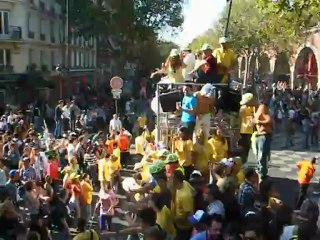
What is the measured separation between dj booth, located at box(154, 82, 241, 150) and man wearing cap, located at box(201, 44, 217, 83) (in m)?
0.19

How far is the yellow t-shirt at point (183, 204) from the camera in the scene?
273 inches

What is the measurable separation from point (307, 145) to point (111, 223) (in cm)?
1249

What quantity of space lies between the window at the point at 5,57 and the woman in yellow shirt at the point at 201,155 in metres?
30.2

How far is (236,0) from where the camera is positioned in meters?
47.0

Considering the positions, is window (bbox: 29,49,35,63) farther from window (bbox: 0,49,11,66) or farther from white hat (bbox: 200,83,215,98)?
white hat (bbox: 200,83,215,98)

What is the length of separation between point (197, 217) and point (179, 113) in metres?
5.61

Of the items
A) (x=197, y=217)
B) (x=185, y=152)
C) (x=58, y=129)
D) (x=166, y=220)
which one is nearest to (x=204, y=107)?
(x=185, y=152)

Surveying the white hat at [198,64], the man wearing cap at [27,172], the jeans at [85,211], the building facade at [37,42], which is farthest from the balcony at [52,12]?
the jeans at [85,211]

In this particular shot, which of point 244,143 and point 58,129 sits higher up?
point 244,143

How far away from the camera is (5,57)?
38812 mm

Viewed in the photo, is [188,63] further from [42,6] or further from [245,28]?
[42,6]

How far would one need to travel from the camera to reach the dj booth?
1181 cm

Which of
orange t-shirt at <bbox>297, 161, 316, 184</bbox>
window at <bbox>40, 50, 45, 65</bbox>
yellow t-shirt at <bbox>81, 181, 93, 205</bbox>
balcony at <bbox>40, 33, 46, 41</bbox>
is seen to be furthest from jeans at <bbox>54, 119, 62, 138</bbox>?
balcony at <bbox>40, 33, 46, 41</bbox>

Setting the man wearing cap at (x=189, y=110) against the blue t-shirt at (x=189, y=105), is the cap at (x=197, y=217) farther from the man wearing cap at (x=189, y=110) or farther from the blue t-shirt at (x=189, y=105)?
the blue t-shirt at (x=189, y=105)
